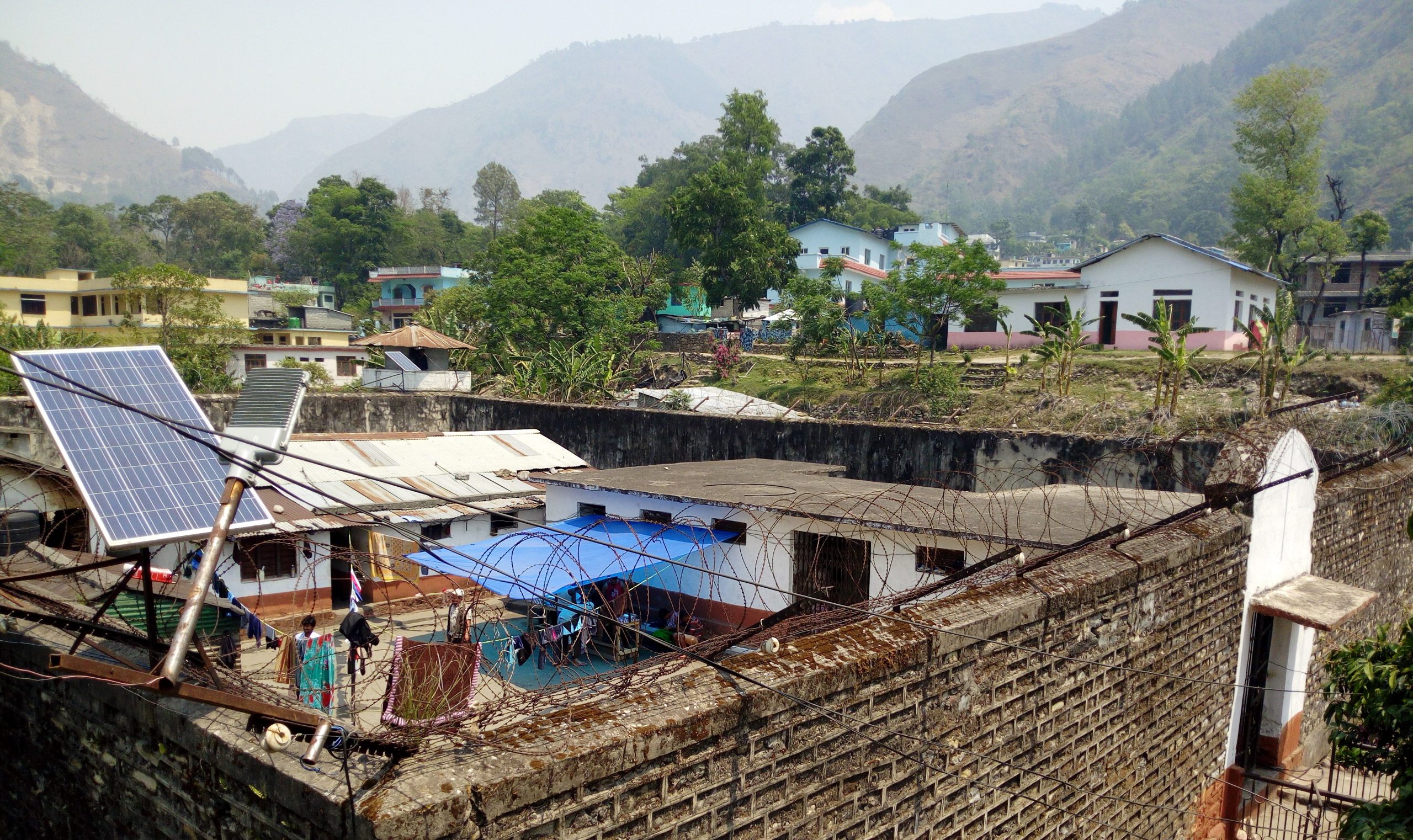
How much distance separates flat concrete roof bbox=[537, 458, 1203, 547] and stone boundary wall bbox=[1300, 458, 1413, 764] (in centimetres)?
112

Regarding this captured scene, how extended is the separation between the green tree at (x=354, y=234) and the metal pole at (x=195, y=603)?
55.6m

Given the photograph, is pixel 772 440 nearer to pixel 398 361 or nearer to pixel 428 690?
pixel 428 690

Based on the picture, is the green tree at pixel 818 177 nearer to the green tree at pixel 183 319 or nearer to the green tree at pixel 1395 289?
the green tree at pixel 1395 289

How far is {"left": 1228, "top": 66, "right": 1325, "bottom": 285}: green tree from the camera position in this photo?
3159 cm

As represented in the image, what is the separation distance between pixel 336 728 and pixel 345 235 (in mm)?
58668

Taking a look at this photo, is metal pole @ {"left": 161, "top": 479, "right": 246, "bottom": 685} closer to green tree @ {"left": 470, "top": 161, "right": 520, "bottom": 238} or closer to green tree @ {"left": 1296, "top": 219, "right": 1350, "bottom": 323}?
green tree @ {"left": 1296, "top": 219, "right": 1350, "bottom": 323}

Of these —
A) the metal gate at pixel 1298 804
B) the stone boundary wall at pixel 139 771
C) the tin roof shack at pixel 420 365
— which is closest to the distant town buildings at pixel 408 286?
the tin roof shack at pixel 420 365

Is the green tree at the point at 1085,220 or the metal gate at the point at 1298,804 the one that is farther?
the green tree at the point at 1085,220

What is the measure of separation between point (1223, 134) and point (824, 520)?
150550 millimetres

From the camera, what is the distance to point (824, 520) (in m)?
8.37

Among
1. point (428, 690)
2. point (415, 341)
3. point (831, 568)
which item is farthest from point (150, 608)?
point (415, 341)

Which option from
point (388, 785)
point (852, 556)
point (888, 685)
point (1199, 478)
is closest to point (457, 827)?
point (388, 785)

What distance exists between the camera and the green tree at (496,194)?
75.4 meters

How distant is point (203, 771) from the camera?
334cm
